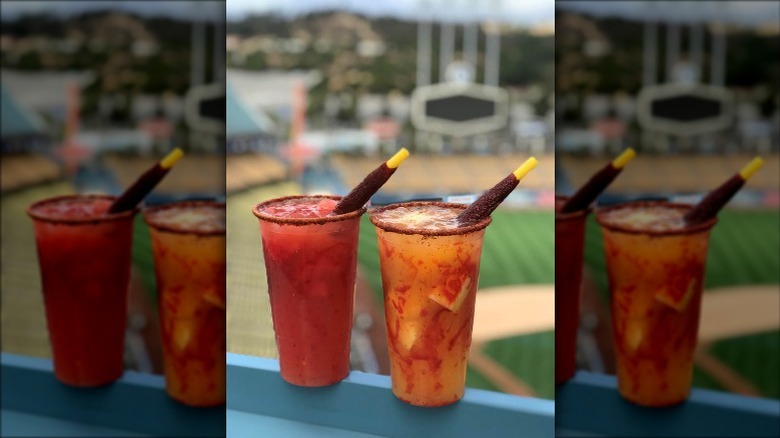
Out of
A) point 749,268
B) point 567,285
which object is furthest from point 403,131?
point 749,268

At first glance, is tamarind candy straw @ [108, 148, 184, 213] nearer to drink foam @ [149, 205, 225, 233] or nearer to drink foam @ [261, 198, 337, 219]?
drink foam @ [149, 205, 225, 233]

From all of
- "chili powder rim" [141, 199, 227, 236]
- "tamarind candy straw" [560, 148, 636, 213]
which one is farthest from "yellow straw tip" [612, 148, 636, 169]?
"chili powder rim" [141, 199, 227, 236]

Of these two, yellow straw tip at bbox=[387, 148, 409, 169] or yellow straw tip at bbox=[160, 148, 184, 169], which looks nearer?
yellow straw tip at bbox=[387, 148, 409, 169]

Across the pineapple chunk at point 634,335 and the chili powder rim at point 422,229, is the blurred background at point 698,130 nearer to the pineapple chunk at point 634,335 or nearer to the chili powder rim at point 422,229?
the pineapple chunk at point 634,335

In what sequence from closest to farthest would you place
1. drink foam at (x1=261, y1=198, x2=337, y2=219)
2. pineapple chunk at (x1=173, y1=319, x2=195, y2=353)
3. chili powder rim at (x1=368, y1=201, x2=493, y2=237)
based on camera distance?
chili powder rim at (x1=368, y1=201, x2=493, y2=237)
drink foam at (x1=261, y1=198, x2=337, y2=219)
pineapple chunk at (x1=173, y1=319, x2=195, y2=353)

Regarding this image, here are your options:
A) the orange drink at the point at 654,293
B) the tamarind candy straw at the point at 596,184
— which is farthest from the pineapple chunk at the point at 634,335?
the tamarind candy straw at the point at 596,184
